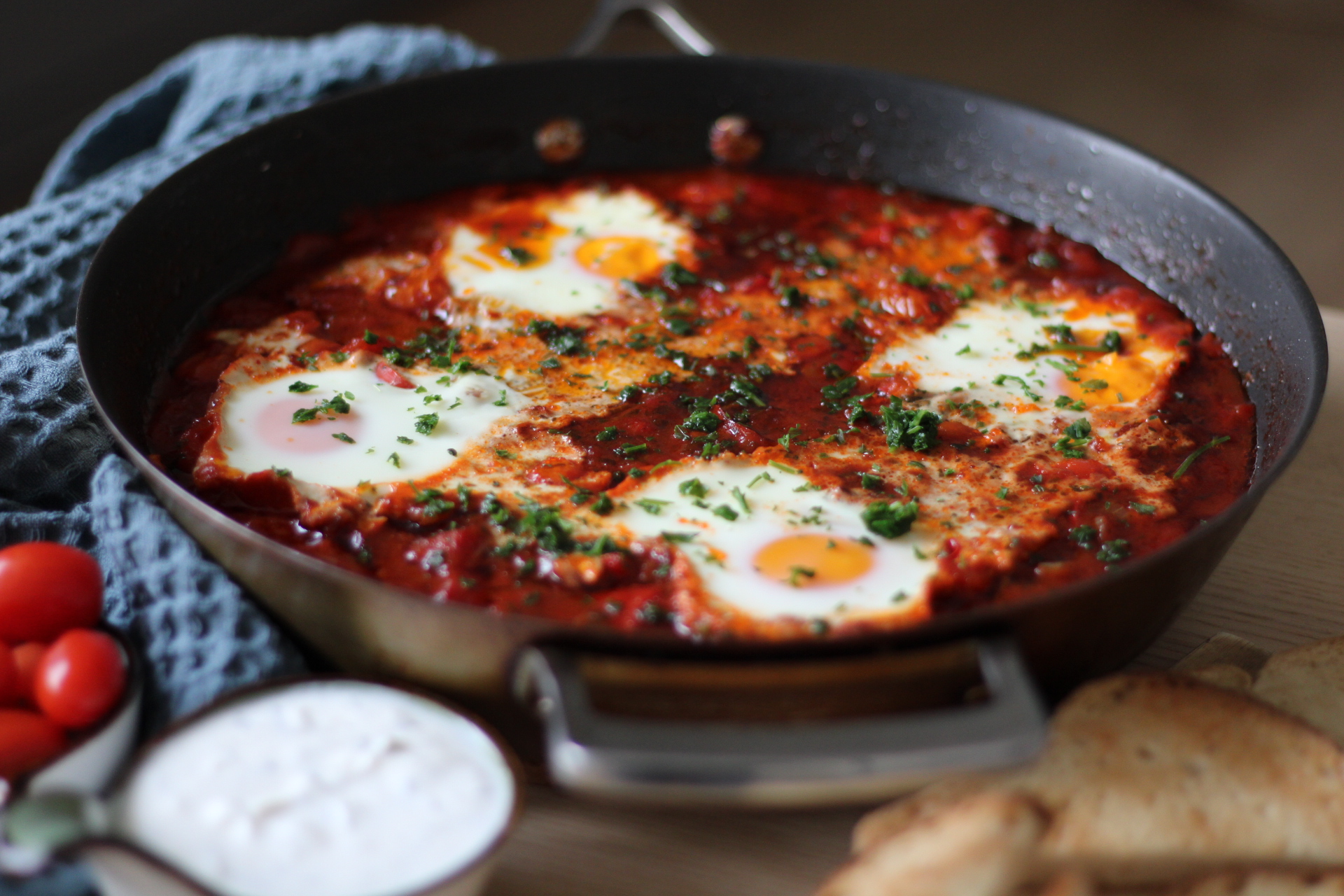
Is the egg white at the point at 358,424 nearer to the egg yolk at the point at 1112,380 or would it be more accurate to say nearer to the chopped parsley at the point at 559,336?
the chopped parsley at the point at 559,336

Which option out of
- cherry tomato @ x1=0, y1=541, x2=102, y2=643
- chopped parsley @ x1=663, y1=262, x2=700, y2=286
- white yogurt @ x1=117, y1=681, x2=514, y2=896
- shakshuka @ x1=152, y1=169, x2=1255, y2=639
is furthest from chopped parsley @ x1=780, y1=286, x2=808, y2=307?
cherry tomato @ x1=0, y1=541, x2=102, y2=643

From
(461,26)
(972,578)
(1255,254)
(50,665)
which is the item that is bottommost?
(461,26)

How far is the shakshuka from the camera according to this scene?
2617 mm

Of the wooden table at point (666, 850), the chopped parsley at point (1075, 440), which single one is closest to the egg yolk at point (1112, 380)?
the chopped parsley at point (1075, 440)

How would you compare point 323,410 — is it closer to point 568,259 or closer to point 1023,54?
point 568,259

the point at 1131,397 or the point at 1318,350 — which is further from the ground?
the point at 1318,350

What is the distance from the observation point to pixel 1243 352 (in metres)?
3.40

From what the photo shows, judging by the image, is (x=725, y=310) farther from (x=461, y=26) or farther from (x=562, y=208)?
(x=461, y=26)

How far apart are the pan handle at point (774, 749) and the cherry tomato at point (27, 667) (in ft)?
3.44

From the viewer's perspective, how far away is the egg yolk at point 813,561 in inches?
100

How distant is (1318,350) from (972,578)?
967 mm

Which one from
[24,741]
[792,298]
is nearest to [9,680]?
[24,741]

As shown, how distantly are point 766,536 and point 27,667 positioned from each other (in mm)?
1486

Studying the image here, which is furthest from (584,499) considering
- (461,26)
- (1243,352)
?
(461,26)
